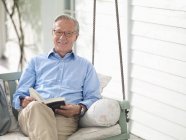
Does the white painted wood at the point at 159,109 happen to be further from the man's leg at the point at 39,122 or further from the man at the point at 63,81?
the man's leg at the point at 39,122

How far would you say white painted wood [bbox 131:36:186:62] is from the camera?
9.95 feet

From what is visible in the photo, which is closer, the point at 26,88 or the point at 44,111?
the point at 44,111

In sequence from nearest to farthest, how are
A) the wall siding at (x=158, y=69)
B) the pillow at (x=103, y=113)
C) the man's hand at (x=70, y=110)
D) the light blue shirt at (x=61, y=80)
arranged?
the pillow at (x=103, y=113) < the man's hand at (x=70, y=110) < the light blue shirt at (x=61, y=80) < the wall siding at (x=158, y=69)

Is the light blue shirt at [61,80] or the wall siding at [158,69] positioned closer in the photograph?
the light blue shirt at [61,80]

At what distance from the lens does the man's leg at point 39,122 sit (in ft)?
7.30

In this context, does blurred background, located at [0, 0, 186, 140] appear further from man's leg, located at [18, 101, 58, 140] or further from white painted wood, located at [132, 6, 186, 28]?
man's leg, located at [18, 101, 58, 140]

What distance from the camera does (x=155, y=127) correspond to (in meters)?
3.41

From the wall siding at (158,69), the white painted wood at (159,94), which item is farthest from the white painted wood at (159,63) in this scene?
the white painted wood at (159,94)

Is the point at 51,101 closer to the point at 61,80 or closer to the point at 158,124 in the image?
the point at 61,80

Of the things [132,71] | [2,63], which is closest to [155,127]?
[132,71]

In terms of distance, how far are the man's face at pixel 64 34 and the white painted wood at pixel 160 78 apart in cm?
93

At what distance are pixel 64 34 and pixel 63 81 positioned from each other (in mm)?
313

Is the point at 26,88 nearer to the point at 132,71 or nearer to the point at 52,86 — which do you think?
the point at 52,86

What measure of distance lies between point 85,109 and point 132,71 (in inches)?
45.1
